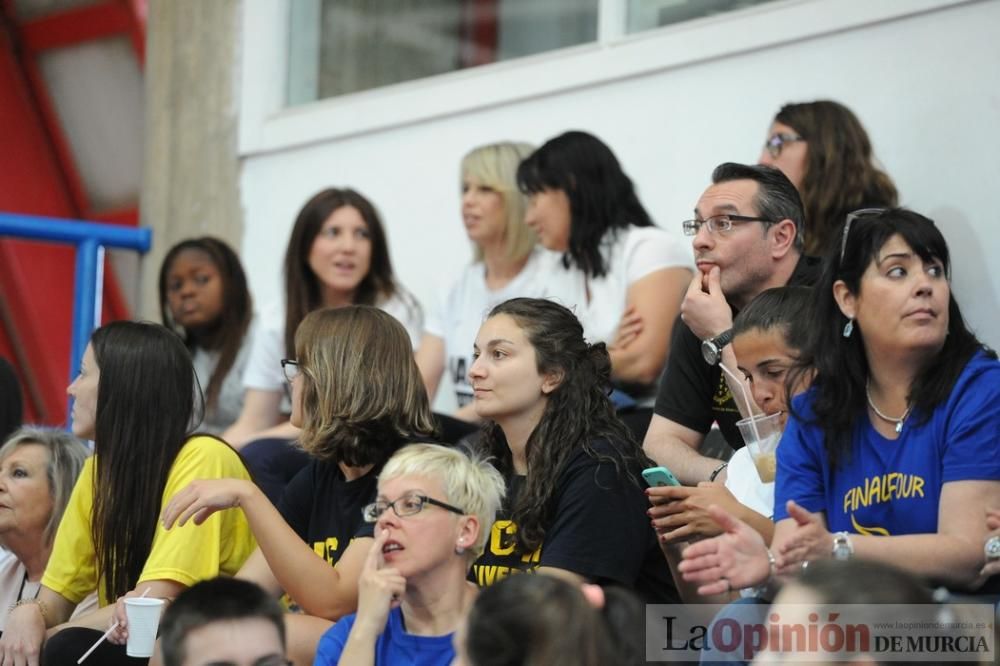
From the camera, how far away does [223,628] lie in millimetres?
Answer: 2414

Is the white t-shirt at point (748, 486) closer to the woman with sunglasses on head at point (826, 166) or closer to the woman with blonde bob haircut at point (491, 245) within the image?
the woman with sunglasses on head at point (826, 166)

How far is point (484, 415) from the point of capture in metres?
3.37

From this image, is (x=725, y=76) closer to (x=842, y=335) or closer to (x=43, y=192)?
(x=842, y=335)

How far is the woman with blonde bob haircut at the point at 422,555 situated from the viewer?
289 centimetres

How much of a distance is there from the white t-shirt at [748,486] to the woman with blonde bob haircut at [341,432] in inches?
27.8

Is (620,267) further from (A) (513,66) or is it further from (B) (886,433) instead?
(B) (886,433)

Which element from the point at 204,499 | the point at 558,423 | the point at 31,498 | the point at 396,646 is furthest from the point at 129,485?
the point at 558,423

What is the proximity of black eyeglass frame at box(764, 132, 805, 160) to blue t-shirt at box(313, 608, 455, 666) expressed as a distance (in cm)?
185

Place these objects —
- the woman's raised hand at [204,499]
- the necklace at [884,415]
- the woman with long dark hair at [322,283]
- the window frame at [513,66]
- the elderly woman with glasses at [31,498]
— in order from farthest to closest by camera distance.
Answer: the woman with long dark hair at [322,283]
the window frame at [513,66]
the elderly woman with glasses at [31,498]
the woman's raised hand at [204,499]
the necklace at [884,415]

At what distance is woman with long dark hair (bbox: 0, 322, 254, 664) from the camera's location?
341cm

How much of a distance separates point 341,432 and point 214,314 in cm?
204

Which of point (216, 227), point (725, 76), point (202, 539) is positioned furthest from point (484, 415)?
point (216, 227)

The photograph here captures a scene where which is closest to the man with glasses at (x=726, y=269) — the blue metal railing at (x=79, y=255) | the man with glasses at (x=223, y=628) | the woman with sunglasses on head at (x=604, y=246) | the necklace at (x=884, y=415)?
the woman with sunglasses on head at (x=604, y=246)

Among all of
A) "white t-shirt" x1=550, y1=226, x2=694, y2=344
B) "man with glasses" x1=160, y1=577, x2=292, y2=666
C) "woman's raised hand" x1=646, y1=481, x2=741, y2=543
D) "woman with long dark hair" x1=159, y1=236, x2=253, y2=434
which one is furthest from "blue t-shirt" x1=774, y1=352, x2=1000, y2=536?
"woman with long dark hair" x1=159, y1=236, x2=253, y2=434
